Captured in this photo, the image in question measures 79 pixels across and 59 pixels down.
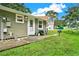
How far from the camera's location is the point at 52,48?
7.77 meters

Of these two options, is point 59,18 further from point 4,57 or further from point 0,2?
point 4,57

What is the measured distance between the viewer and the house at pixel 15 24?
931 cm

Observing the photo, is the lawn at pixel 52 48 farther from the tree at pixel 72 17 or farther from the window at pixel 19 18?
the window at pixel 19 18

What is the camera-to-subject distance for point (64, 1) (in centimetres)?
822

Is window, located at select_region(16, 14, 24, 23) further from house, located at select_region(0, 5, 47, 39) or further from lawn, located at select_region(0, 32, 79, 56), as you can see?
lawn, located at select_region(0, 32, 79, 56)

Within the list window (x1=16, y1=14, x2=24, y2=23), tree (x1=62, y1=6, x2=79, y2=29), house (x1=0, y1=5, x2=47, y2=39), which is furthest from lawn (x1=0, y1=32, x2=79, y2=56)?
window (x1=16, y1=14, x2=24, y2=23)

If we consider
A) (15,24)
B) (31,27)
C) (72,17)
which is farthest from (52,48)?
(31,27)

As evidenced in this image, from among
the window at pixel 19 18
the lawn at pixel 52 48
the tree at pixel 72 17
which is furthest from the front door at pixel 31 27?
the tree at pixel 72 17

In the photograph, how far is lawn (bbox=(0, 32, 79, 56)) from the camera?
710 centimetres

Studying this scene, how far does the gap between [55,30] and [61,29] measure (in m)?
0.26

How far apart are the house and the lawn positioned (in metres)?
1.57

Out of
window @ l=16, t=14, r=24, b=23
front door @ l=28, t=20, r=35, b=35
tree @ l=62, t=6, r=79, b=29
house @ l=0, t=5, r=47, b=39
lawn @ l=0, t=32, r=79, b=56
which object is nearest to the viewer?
lawn @ l=0, t=32, r=79, b=56

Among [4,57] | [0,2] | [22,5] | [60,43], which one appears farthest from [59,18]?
[4,57]

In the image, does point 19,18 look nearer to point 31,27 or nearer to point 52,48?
point 31,27
